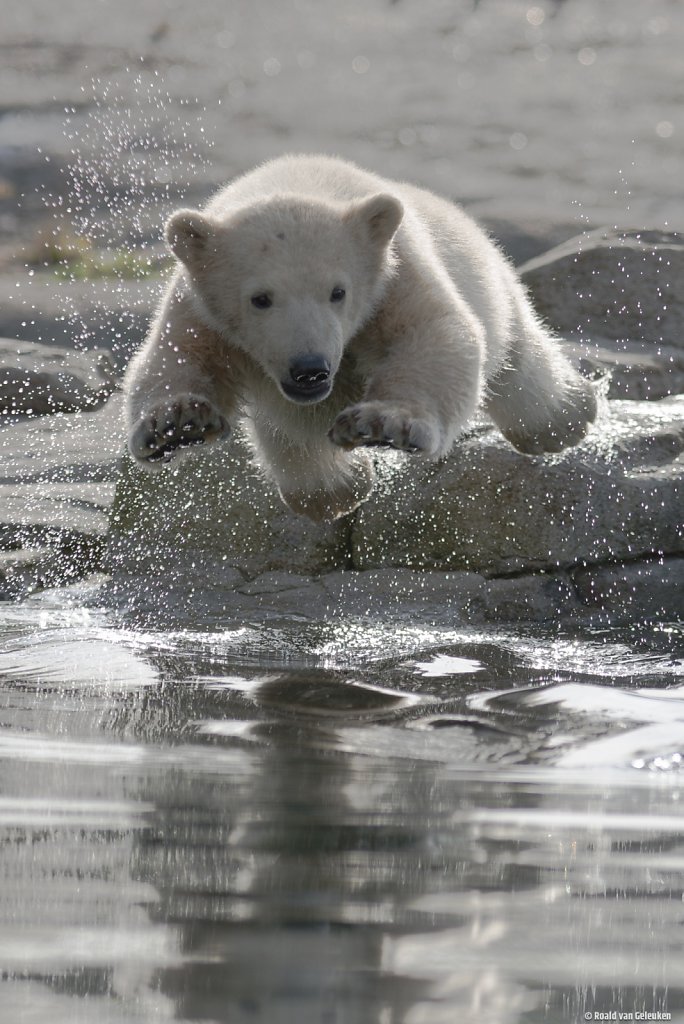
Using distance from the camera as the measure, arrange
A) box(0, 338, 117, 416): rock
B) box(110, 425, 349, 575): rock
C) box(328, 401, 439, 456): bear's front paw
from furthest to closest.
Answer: box(0, 338, 117, 416): rock, box(110, 425, 349, 575): rock, box(328, 401, 439, 456): bear's front paw

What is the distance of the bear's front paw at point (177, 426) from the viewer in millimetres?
3559

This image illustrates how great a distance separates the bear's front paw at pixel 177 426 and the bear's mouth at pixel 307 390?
0.23 metres

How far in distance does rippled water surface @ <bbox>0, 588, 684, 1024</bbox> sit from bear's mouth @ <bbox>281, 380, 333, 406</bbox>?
0.77 meters

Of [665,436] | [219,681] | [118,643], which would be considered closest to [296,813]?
[219,681]

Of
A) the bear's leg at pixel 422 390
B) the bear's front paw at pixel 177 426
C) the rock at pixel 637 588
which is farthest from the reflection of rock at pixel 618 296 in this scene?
the bear's front paw at pixel 177 426

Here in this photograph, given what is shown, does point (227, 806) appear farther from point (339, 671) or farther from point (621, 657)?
point (621, 657)

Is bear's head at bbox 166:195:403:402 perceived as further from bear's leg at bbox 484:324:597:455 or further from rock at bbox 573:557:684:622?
rock at bbox 573:557:684:622

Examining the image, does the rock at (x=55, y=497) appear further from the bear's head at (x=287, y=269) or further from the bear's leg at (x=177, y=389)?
the bear's head at (x=287, y=269)

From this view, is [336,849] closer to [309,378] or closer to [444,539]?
[309,378]

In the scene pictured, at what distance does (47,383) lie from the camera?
9.62 m

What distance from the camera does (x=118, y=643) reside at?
4.19 m

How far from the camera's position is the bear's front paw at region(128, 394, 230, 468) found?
3.56m

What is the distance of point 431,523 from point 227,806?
3.91 m

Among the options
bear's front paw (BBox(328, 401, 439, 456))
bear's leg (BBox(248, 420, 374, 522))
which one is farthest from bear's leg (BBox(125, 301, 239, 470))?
bear's leg (BBox(248, 420, 374, 522))
